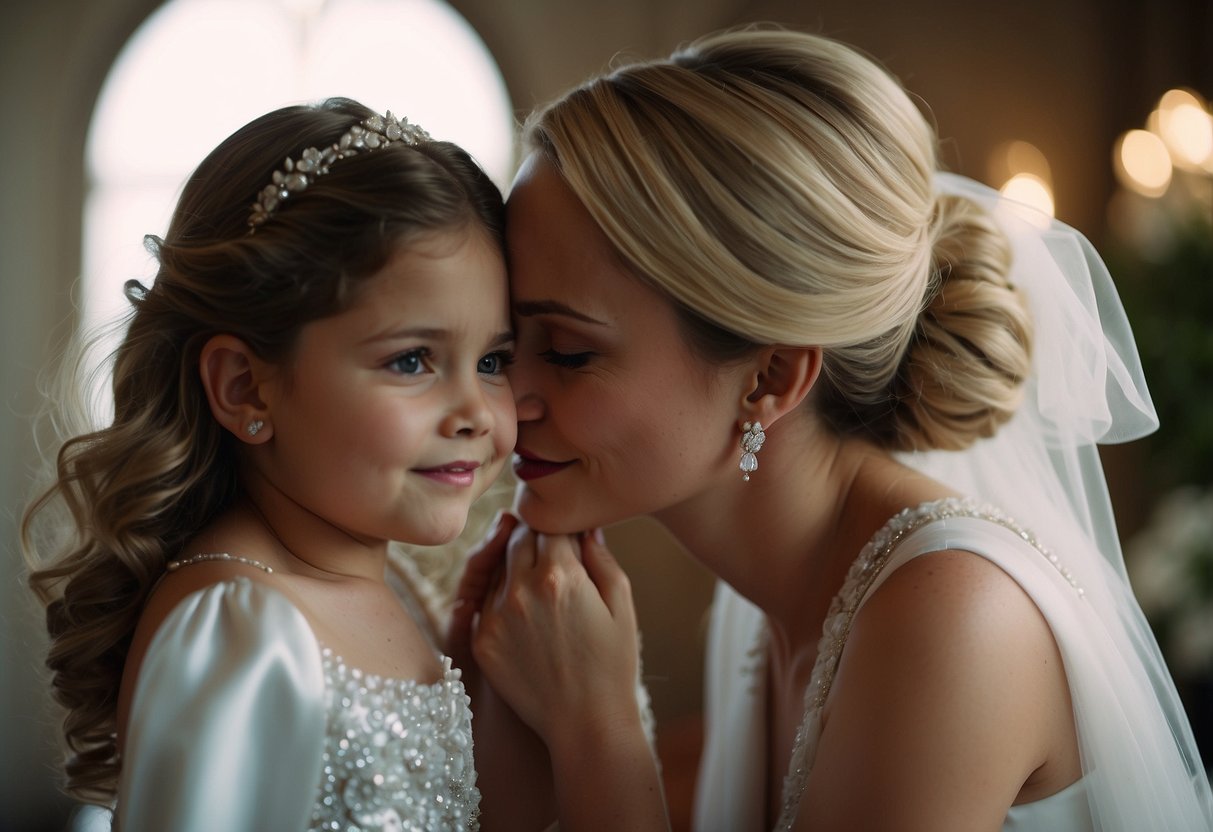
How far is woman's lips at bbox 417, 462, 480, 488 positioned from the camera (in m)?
1.51

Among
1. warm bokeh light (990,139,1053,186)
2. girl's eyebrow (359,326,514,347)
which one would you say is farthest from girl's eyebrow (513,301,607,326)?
warm bokeh light (990,139,1053,186)

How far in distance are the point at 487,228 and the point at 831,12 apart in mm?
4119

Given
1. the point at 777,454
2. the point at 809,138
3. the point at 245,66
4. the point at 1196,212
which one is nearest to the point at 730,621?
the point at 777,454

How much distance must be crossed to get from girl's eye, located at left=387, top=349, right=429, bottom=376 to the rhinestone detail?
0.79 meters

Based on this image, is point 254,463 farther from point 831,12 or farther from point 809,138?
point 831,12

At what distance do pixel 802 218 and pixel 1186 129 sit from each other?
3.19 m

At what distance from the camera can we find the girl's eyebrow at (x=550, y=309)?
1.67 meters

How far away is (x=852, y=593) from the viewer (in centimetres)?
174

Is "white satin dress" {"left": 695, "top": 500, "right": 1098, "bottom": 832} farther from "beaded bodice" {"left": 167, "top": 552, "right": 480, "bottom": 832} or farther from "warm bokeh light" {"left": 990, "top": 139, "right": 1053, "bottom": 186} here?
"warm bokeh light" {"left": 990, "top": 139, "right": 1053, "bottom": 186}

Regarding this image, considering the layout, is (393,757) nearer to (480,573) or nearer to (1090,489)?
(480,573)

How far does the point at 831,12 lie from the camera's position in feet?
16.9

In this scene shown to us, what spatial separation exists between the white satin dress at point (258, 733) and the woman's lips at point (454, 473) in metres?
0.27

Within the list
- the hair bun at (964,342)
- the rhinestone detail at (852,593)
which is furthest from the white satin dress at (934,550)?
the hair bun at (964,342)

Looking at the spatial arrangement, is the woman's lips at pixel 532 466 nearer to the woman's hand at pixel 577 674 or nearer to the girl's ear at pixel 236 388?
the woman's hand at pixel 577 674
